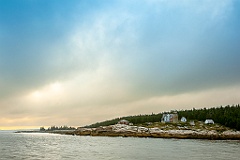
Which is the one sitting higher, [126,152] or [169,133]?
[169,133]

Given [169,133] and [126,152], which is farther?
[169,133]

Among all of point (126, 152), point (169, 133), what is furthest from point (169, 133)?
point (126, 152)

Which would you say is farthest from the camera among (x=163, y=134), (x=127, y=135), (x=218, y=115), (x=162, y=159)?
(x=218, y=115)

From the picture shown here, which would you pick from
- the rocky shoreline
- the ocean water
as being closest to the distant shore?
the rocky shoreline

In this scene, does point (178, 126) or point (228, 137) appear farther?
point (178, 126)

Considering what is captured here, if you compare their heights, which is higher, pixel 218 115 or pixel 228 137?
pixel 218 115

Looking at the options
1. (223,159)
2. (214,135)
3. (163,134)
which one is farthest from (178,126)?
(223,159)

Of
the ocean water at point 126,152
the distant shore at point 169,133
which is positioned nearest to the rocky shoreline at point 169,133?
the distant shore at point 169,133

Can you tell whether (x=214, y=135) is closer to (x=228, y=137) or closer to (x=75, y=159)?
(x=228, y=137)

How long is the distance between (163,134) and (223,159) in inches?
4257

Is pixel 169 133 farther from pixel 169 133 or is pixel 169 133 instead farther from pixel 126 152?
pixel 126 152

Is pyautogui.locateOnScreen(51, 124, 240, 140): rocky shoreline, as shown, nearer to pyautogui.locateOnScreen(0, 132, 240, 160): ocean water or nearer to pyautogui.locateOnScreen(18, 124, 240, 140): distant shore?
pyautogui.locateOnScreen(18, 124, 240, 140): distant shore

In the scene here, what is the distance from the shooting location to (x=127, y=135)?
570 feet

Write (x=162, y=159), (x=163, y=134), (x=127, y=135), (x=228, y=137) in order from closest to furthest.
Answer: (x=162, y=159)
(x=228, y=137)
(x=163, y=134)
(x=127, y=135)
